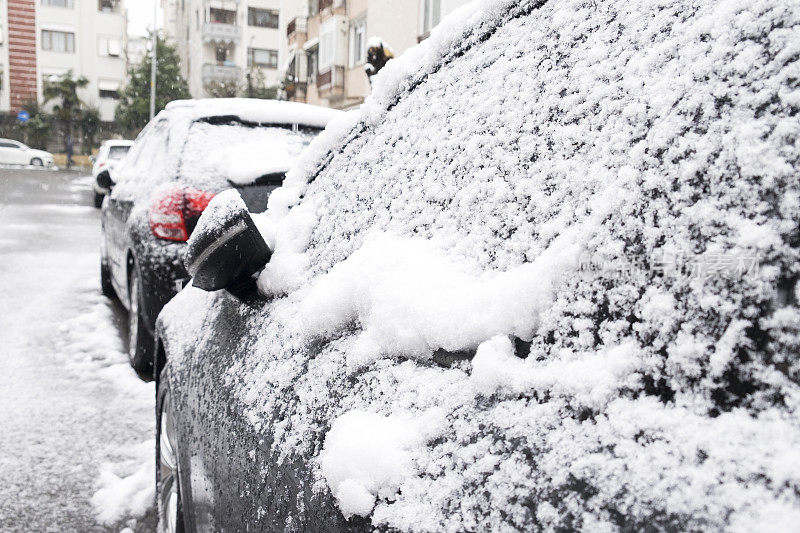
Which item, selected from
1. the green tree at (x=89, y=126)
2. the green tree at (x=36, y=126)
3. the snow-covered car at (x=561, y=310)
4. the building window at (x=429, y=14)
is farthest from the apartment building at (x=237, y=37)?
the snow-covered car at (x=561, y=310)

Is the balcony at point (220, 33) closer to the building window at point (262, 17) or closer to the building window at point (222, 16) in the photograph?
the building window at point (262, 17)

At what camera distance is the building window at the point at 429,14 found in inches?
628

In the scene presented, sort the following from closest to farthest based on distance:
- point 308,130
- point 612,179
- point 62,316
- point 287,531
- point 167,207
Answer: point 612,179 → point 287,531 → point 167,207 → point 308,130 → point 62,316

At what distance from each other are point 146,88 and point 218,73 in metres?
4.74

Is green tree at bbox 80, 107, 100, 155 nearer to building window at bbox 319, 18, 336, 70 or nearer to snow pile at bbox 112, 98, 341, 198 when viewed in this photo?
building window at bbox 319, 18, 336, 70

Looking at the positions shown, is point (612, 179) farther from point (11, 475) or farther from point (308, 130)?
point (308, 130)

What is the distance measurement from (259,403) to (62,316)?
483cm

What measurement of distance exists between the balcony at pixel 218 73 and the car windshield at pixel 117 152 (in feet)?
75.2

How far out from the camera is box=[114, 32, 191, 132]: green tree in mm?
36188

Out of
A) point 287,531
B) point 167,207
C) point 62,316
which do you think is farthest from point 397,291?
point 62,316

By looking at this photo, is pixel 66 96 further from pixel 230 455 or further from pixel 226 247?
pixel 230 455

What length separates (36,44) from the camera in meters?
40.9

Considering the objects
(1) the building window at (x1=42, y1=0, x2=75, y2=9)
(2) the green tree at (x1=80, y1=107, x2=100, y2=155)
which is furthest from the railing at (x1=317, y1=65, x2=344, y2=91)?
(1) the building window at (x1=42, y1=0, x2=75, y2=9)

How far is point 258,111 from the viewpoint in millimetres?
3758
